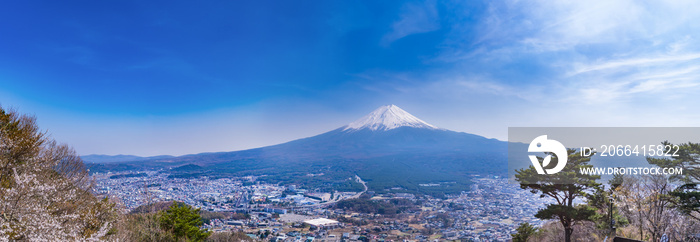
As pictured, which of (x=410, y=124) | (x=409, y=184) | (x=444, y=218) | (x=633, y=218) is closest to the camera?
(x=633, y=218)

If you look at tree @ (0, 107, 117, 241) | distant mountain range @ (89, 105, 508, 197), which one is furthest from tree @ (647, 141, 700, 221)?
distant mountain range @ (89, 105, 508, 197)

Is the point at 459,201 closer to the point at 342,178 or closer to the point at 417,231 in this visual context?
the point at 417,231

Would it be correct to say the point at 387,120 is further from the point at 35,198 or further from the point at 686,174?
the point at 35,198

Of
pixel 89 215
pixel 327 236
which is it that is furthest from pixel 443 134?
pixel 89 215

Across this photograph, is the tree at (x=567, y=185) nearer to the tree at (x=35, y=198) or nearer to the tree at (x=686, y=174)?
the tree at (x=686, y=174)

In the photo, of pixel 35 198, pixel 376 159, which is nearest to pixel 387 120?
pixel 376 159

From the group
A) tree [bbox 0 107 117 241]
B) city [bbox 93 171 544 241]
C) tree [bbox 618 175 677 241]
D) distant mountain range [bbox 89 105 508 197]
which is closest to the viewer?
tree [bbox 0 107 117 241]

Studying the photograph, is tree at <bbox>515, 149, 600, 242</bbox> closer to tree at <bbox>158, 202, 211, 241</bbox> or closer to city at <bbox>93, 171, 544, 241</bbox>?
Answer: city at <bbox>93, 171, 544, 241</bbox>
